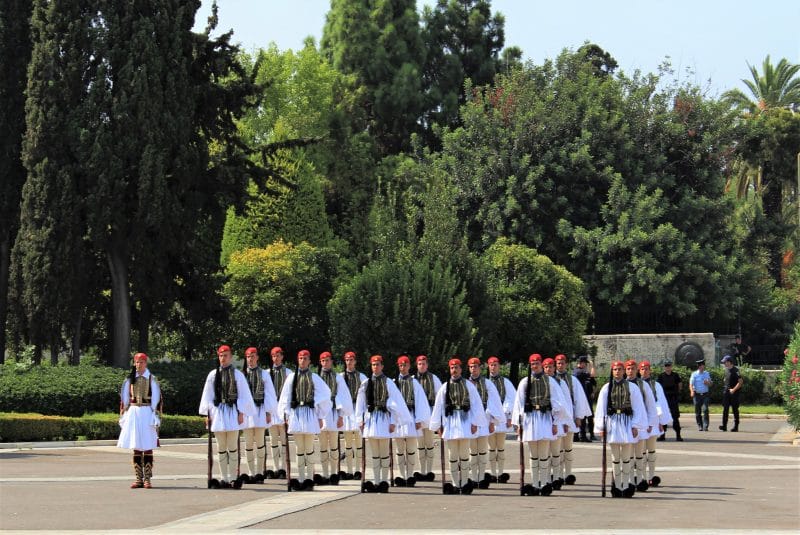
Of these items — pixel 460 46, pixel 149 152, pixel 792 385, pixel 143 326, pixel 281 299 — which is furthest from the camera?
pixel 460 46

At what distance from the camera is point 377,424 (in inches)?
846

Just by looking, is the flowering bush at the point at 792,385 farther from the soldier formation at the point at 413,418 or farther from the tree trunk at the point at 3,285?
the tree trunk at the point at 3,285

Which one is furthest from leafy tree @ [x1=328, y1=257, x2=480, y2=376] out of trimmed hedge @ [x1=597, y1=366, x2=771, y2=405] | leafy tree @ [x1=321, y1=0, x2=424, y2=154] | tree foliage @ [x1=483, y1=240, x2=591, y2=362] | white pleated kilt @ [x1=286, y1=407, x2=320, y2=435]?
leafy tree @ [x1=321, y1=0, x2=424, y2=154]

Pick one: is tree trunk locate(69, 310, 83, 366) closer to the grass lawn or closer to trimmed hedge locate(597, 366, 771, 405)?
trimmed hedge locate(597, 366, 771, 405)

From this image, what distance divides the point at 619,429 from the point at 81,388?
1849 cm

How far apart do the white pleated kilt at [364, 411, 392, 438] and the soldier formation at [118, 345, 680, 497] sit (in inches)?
0.6

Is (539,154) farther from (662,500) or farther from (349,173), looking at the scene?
(662,500)

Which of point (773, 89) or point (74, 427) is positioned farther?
point (773, 89)

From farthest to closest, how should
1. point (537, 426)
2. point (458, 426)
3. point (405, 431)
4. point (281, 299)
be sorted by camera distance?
point (281, 299)
point (405, 431)
point (458, 426)
point (537, 426)

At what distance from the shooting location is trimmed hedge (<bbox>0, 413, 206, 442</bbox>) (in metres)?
31.9

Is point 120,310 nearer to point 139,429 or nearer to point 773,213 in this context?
point 139,429

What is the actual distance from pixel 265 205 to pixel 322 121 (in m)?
11.3

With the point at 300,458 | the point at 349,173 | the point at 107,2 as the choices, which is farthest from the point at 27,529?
the point at 349,173

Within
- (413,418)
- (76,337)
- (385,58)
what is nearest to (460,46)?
(385,58)
